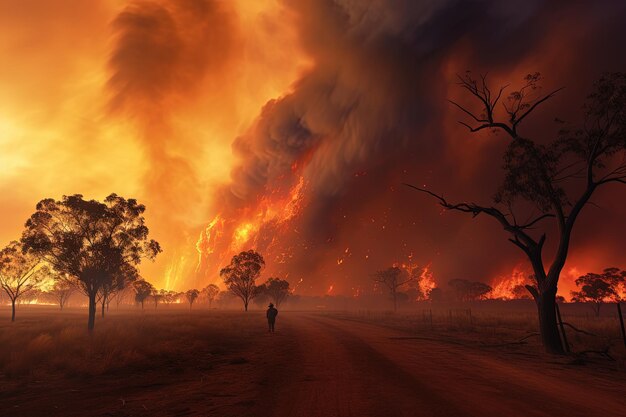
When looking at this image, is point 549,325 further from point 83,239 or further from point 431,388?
point 83,239

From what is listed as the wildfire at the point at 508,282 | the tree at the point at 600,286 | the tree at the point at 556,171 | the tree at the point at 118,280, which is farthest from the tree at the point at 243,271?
the wildfire at the point at 508,282

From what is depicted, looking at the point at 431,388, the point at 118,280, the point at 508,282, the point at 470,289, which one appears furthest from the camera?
the point at 508,282

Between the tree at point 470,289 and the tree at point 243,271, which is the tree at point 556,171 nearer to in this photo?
the tree at point 243,271

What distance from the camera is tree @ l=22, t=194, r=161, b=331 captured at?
3042 centimetres

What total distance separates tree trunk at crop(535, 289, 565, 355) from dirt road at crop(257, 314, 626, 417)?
4.36m

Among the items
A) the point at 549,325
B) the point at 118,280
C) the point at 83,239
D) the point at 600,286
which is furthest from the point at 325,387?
the point at 600,286

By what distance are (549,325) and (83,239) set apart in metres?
36.5

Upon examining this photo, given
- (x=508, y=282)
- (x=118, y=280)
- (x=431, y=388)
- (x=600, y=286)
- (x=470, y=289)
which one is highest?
(x=118, y=280)

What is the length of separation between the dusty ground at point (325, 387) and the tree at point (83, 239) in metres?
18.5

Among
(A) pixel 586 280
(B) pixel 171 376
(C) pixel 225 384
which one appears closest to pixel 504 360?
(C) pixel 225 384

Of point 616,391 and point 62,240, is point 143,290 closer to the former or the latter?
point 62,240

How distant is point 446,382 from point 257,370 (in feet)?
20.6

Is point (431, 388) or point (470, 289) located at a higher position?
point (431, 388)

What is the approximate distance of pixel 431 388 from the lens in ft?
28.0
